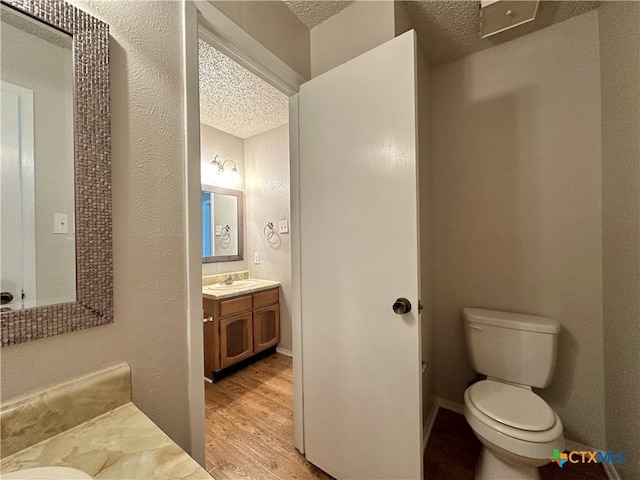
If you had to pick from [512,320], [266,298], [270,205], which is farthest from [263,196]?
[512,320]

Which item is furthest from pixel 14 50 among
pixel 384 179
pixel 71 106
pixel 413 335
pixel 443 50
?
pixel 443 50

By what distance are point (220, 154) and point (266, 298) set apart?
165 cm

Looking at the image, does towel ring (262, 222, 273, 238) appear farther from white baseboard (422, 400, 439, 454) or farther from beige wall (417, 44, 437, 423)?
white baseboard (422, 400, 439, 454)

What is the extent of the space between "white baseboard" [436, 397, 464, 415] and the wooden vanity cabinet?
5.41 feet

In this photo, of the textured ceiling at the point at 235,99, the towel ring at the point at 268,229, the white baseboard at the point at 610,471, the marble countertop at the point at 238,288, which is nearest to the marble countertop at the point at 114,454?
the marble countertop at the point at 238,288

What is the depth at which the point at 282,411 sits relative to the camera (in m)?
1.87

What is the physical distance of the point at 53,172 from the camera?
66 centimetres

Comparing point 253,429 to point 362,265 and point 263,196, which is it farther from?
point 263,196

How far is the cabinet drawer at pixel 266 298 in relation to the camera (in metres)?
2.60

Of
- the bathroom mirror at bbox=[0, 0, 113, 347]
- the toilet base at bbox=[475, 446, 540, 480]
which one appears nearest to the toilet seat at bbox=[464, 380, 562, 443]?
the toilet base at bbox=[475, 446, 540, 480]

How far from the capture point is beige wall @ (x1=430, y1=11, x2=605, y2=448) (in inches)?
57.2

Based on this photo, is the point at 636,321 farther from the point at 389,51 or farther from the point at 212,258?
the point at 212,258

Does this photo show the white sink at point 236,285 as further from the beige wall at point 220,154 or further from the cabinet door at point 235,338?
the cabinet door at point 235,338

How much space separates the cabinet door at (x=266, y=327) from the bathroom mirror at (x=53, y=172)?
2.00 meters
